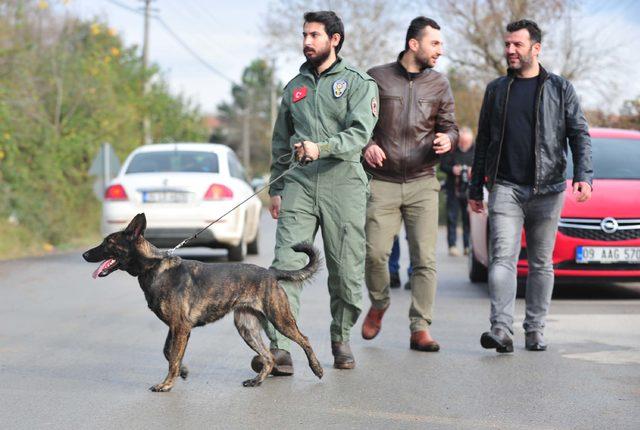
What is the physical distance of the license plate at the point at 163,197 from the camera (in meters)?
14.9

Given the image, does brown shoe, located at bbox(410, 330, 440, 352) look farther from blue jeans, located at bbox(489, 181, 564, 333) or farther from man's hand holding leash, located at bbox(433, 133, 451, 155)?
man's hand holding leash, located at bbox(433, 133, 451, 155)

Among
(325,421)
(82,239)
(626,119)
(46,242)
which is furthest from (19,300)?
(626,119)

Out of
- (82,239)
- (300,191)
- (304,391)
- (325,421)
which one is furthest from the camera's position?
(82,239)

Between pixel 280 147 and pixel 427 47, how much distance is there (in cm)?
124

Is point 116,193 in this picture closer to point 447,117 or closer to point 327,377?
point 447,117

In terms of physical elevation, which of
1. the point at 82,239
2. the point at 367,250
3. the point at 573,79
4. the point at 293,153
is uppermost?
the point at 573,79

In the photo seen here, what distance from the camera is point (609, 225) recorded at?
412 inches

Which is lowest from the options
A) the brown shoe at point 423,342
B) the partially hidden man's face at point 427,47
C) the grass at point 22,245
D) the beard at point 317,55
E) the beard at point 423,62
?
the grass at point 22,245

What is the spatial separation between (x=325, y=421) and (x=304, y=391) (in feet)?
2.55

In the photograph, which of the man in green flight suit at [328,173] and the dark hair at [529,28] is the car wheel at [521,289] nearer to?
the dark hair at [529,28]

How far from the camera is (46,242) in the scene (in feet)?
68.8

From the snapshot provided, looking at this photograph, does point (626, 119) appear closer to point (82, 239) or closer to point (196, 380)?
point (82, 239)

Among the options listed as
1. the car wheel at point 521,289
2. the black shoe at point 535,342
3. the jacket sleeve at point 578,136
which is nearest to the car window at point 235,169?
the car wheel at point 521,289

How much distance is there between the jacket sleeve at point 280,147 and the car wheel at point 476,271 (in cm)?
586
